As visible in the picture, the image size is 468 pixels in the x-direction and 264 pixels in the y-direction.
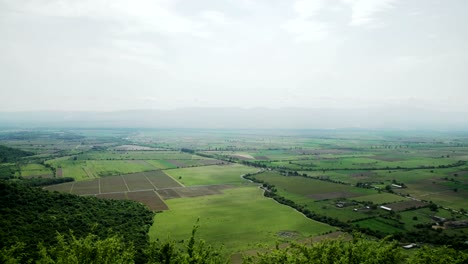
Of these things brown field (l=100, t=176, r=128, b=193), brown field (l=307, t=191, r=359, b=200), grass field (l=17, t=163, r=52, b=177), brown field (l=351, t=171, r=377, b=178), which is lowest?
brown field (l=100, t=176, r=128, b=193)

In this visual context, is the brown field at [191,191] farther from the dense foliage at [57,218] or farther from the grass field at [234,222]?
the dense foliage at [57,218]

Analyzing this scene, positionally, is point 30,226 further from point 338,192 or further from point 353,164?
point 353,164

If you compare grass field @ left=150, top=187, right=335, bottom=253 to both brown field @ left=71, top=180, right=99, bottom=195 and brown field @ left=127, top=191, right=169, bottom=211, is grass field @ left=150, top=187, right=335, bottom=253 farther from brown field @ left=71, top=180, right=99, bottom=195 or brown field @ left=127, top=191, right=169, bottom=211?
brown field @ left=71, top=180, right=99, bottom=195

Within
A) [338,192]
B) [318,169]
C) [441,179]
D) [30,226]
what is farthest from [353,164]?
[30,226]

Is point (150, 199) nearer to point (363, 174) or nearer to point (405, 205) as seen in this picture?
point (405, 205)

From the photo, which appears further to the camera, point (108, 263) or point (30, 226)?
point (30, 226)

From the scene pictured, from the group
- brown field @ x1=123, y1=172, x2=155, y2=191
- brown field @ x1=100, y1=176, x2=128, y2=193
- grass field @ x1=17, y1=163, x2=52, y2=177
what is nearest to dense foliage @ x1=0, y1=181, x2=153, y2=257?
brown field @ x1=100, y1=176, x2=128, y2=193

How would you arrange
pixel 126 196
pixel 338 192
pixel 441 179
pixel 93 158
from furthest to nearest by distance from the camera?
pixel 93 158, pixel 441 179, pixel 338 192, pixel 126 196
